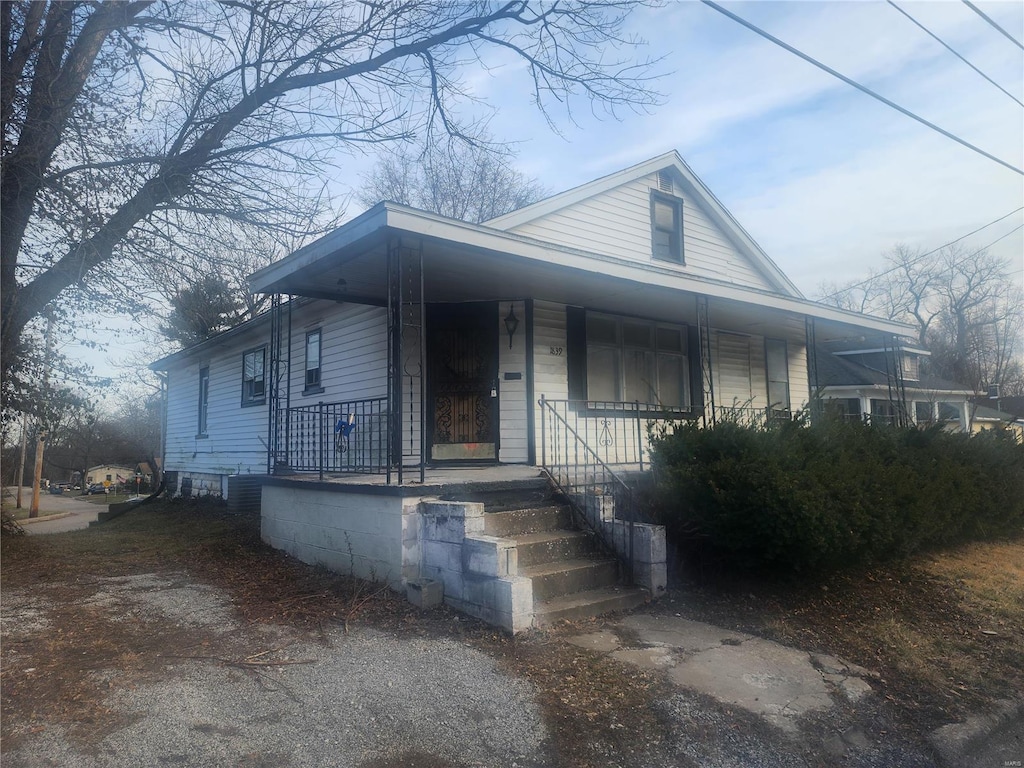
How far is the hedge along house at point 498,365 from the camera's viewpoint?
19.5 ft

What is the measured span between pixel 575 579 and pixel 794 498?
1.83 m

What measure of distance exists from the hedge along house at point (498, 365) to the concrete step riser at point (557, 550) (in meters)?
0.03

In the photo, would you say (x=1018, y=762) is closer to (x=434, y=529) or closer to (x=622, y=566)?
(x=622, y=566)

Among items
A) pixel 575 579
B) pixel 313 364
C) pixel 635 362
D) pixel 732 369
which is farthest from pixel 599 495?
pixel 313 364

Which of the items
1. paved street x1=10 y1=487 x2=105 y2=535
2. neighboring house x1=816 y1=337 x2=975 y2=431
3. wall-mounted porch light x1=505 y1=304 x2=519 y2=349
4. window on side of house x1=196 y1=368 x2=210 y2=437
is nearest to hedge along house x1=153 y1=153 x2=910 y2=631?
wall-mounted porch light x1=505 y1=304 x2=519 y2=349

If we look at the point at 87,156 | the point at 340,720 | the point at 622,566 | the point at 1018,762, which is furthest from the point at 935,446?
the point at 87,156

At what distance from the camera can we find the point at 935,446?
8.46 m

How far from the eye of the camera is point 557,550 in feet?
19.4

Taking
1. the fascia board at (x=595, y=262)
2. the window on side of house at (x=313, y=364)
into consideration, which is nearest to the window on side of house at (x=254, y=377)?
the window on side of house at (x=313, y=364)

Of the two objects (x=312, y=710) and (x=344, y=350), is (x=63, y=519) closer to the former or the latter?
(x=344, y=350)

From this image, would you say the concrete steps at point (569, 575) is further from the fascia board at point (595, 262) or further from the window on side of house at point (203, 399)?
the window on side of house at point (203, 399)

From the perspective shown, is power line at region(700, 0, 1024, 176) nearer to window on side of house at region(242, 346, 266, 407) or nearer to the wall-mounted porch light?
the wall-mounted porch light

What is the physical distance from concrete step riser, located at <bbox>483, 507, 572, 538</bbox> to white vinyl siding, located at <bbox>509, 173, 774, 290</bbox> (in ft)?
14.5

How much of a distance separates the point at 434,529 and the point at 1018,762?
394cm
